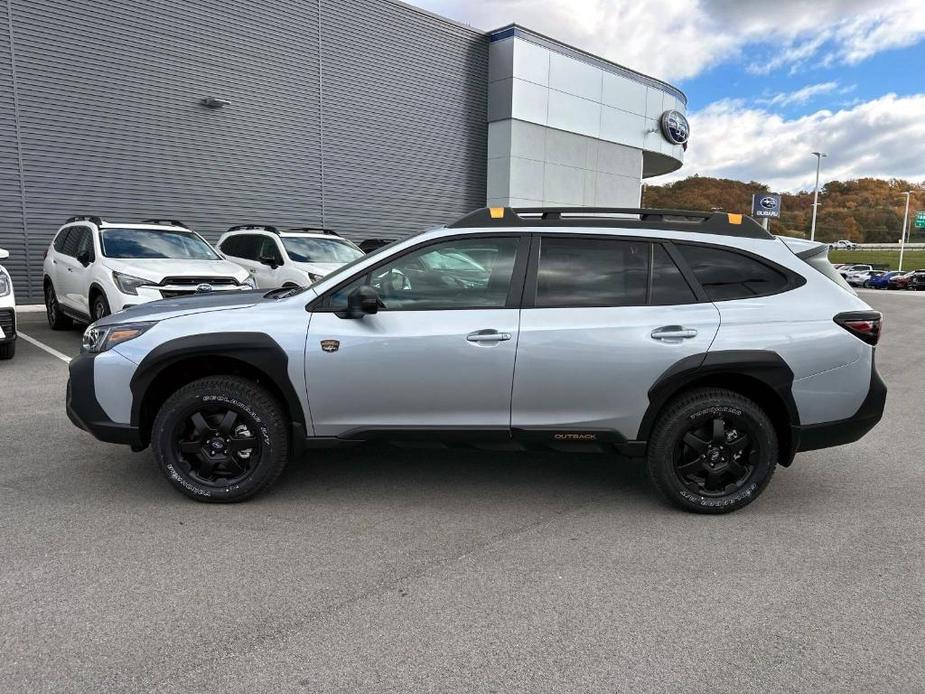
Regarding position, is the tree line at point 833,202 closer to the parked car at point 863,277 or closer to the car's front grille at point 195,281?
the parked car at point 863,277

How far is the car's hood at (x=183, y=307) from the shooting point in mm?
4031

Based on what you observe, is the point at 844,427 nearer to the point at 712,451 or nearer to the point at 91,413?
the point at 712,451

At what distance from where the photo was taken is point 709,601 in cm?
300

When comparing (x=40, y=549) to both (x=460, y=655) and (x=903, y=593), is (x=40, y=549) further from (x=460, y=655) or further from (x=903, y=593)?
(x=903, y=593)

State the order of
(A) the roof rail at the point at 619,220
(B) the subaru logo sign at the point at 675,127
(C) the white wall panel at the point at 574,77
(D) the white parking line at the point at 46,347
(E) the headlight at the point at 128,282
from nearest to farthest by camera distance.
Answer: (A) the roof rail at the point at 619,220, (E) the headlight at the point at 128,282, (D) the white parking line at the point at 46,347, (C) the white wall panel at the point at 574,77, (B) the subaru logo sign at the point at 675,127

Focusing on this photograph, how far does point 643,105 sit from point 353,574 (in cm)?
2614

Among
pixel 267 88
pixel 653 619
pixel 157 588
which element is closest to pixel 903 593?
pixel 653 619

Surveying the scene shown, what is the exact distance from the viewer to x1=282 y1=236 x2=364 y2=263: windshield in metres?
11.4

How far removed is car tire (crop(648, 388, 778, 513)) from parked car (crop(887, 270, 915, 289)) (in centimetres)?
4803

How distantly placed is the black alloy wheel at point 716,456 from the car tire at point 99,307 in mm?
7685

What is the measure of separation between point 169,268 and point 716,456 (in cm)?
745

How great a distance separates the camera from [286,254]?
11.3m

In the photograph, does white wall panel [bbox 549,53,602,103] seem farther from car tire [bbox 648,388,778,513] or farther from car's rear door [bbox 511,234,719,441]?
car tire [bbox 648,388,778,513]

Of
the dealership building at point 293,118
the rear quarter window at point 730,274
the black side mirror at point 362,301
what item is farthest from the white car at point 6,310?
the rear quarter window at point 730,274
